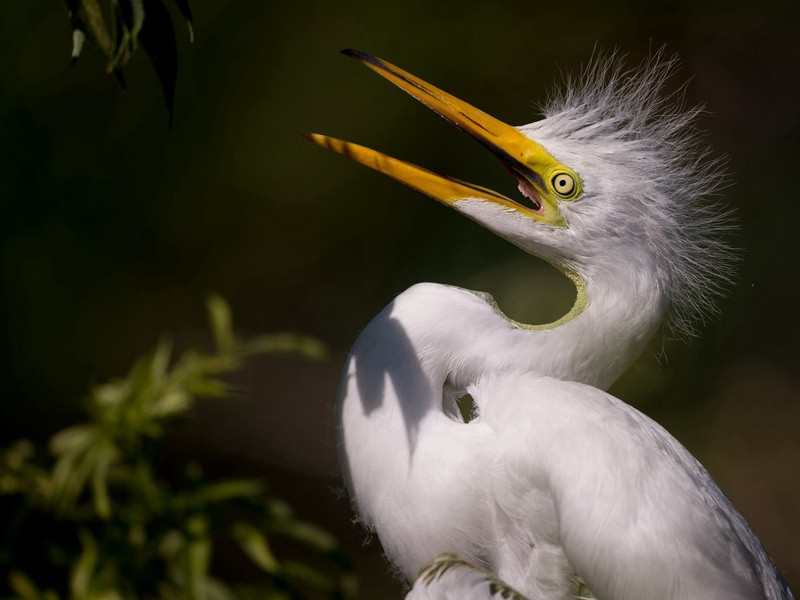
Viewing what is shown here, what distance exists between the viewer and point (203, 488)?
147cm

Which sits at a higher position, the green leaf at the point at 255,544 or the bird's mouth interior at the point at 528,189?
the bird's mouth interior at the point at 528,189

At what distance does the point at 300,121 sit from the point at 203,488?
2013 millimetres

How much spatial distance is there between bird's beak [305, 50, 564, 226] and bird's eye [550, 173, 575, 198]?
0.02 metres

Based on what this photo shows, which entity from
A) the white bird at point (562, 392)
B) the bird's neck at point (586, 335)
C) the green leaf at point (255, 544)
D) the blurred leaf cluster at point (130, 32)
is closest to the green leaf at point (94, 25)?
the blurred leaf cluster at point (130, 32)

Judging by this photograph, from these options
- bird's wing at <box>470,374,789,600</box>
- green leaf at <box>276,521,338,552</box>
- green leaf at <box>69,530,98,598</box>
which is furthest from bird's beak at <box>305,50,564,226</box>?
green leaf at <box>69,530,98,598</box>

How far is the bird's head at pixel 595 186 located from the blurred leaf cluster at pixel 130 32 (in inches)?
16.0

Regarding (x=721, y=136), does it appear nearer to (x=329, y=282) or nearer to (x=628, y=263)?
(x=329, y=282)

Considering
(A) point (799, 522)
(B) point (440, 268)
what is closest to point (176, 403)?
(B) point (440, 268)

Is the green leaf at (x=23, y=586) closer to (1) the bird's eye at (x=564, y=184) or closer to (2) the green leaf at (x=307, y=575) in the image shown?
(2) the green leaf at (x=307, y=575)

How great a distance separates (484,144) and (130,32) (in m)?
0.65

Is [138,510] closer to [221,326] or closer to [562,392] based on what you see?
[221,326]

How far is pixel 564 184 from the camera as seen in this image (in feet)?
4.50

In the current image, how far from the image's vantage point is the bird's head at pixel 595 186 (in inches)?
53.5

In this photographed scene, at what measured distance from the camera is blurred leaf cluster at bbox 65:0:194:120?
90 centimetres
